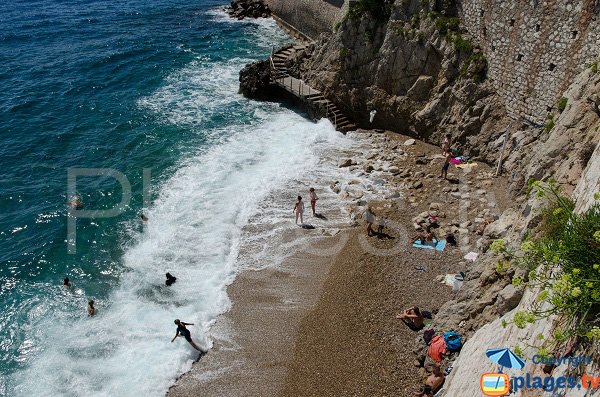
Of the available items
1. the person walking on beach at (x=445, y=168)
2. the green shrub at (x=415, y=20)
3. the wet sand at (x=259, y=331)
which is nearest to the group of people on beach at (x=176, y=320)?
the wet sand at (x=259, y=331)

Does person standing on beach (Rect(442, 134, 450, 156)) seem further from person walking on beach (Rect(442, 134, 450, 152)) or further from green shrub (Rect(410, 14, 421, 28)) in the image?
green shrub (Rect(410, 14, 421, 28))

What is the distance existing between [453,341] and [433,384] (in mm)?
1473

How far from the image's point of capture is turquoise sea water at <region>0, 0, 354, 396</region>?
54.6 ft

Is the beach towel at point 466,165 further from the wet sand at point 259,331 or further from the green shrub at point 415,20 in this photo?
the wet sand at point 259,331

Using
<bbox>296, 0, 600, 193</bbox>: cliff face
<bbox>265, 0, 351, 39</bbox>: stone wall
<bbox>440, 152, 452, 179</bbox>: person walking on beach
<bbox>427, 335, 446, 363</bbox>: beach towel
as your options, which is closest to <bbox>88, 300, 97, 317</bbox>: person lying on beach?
<bbox>427, 335, 446, 363</bbox>: beach towel

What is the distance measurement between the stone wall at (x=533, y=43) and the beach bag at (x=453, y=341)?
1279cm

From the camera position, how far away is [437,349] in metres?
14.0

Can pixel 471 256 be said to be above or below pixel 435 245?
above

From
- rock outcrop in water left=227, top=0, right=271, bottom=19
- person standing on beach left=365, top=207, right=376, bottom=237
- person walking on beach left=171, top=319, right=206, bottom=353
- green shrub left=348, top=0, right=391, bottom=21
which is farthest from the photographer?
rock outcrop in water left=227, top=0, right=271, bottom=19

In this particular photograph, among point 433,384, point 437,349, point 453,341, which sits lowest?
point 433,384

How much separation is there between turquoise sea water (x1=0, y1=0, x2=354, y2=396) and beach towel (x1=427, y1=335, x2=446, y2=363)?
7461 mm

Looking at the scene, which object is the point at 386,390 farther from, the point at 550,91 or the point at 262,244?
the point at 550,91

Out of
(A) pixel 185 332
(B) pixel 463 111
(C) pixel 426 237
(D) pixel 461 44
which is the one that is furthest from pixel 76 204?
(D) pixel 461 44

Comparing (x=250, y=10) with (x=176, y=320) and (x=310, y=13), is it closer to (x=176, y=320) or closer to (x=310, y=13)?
(x=310, y=13)
